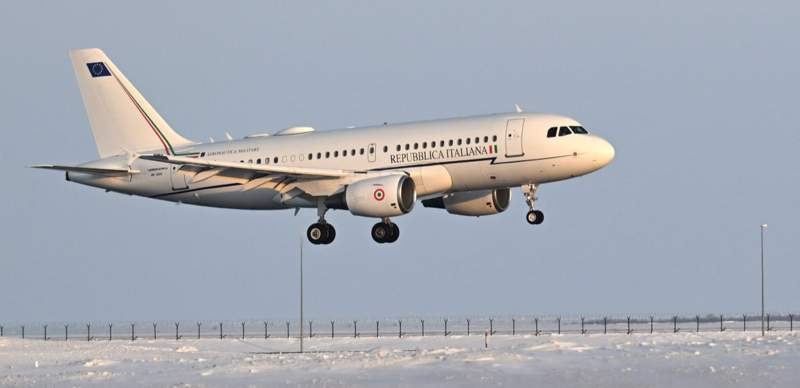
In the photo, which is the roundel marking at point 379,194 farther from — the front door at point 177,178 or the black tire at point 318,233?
the front door at point 177,178

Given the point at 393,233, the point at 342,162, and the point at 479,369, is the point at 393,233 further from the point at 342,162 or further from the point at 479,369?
the point at 479,369

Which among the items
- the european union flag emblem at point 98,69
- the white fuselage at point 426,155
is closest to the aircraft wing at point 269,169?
the white fuselage at point 426,155

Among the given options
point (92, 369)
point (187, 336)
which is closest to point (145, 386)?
point (92, 369)

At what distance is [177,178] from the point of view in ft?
256

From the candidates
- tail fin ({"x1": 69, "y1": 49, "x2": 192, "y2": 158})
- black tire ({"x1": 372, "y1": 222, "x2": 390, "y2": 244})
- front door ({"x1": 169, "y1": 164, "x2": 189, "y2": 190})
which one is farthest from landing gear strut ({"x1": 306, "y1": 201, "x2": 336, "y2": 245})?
tail fin ({"x1": 69, "y1": 49, "x2": 192, "y2": 158})

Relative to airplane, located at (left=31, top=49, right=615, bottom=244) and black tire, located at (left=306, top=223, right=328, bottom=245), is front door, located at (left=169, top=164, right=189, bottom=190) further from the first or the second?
black tire, located at (left=306, top=223, right=328, bottom=245)

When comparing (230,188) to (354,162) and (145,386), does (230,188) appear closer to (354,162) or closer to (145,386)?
(354,162)

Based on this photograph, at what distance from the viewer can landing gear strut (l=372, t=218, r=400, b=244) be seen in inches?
2933

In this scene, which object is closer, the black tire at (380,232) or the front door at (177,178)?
the black tire at (380,232)

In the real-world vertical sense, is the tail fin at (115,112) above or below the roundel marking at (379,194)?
above

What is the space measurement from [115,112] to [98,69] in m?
2.87

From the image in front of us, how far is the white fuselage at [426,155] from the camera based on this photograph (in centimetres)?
6962

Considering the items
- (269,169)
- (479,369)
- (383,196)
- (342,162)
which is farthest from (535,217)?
(479,369)

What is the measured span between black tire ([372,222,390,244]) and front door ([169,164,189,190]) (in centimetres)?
964
